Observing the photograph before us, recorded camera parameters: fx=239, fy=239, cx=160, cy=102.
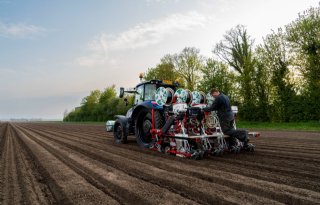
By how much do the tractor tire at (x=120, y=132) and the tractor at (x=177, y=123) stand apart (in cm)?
A: 69

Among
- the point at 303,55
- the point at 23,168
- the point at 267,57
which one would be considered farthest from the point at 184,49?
the point at 23,168

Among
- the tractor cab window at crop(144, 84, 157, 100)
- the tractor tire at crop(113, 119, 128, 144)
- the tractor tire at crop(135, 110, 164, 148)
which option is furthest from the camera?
the tractor tire at crop(113, 119, 128, 144)

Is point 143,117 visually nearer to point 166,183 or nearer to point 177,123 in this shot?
point 177,123

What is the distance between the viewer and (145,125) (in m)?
7.96

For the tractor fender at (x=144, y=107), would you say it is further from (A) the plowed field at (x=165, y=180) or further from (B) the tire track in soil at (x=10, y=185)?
(B) the tire track in soil at (x=10, y=185)

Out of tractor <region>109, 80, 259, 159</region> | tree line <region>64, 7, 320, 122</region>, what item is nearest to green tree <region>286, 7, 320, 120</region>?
tree line <region>64, 7, 320, 122</region>

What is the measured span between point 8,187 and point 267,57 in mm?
21545

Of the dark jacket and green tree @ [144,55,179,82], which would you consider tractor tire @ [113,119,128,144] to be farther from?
green tree @ [144,55,179,82]

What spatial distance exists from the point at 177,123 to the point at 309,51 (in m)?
17.4

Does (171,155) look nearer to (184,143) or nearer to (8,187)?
(184,143)

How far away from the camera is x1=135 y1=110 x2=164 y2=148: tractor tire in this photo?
7.16m

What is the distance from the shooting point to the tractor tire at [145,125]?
7164mm

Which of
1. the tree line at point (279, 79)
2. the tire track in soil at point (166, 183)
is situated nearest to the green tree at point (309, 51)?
the tree line at point (279, 79)

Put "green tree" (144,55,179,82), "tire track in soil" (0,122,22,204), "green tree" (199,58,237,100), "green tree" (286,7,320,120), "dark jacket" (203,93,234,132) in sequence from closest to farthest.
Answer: "tire track in soil" (0,122,22,204), "dark jacket" (203,93,234,132), "green tree" (286,7,320,120), "green tree" (199,58,237,100), "green tree" (144,55,179,82)
